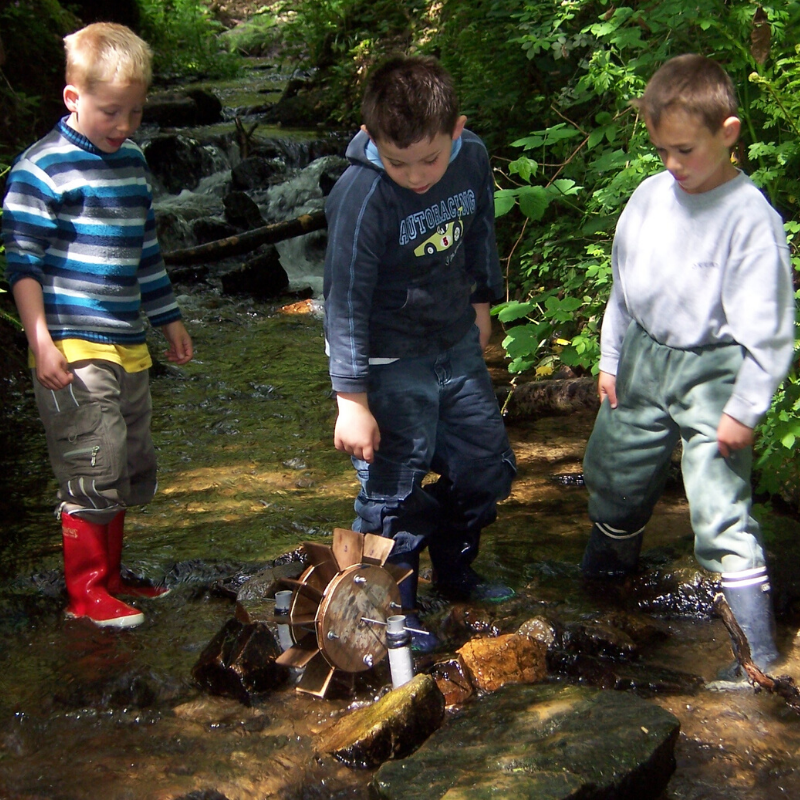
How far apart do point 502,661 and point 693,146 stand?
1517 mm

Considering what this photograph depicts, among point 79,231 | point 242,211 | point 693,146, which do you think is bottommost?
point 242,211

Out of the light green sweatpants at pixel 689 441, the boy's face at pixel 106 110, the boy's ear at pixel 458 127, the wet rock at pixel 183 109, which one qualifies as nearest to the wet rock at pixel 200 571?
the light green sweatpants at pixel 689 441

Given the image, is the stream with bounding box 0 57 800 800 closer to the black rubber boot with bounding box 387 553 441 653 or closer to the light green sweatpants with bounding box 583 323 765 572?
the black rubber boot with bounding box 387 553 441 653

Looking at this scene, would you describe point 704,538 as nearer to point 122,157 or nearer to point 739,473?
point 739,473

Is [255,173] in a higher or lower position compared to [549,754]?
higher

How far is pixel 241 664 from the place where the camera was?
2.69 meters

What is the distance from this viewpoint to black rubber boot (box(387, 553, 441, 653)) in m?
2.87

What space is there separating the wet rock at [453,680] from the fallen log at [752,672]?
0.74 meters

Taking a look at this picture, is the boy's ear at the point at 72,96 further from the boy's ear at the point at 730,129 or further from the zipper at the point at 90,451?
the boy's ear at the point at 730,129

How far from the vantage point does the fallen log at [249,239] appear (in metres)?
8.80

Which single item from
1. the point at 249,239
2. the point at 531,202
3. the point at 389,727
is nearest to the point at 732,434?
the point at 389,727

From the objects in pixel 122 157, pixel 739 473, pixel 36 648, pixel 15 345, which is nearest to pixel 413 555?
pixel 739 473

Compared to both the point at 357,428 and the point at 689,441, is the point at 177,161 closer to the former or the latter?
the point at 357,428

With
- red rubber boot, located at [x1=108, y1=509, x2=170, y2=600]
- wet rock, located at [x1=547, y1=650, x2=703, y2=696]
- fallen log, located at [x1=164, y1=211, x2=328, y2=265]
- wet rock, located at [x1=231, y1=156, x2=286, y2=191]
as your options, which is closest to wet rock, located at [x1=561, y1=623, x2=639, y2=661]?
wet rock, located at [x1=547, y1=650, x2=703, y2=696]
